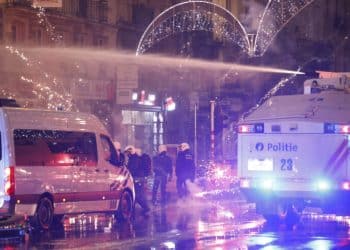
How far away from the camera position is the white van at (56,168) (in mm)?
16281

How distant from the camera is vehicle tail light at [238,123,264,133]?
722 inches

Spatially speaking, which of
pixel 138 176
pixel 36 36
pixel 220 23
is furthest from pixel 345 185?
pixel 220 23

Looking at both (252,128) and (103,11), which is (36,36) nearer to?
(103,11)

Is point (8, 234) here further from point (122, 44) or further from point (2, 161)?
point (122, 44)

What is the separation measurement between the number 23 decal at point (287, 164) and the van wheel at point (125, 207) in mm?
3754

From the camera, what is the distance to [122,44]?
43750 millimetres

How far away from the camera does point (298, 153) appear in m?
17.9

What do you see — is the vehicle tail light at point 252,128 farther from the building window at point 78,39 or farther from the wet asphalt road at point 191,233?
the building window at point 78,39

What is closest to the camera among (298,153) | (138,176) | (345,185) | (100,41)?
(345,185)

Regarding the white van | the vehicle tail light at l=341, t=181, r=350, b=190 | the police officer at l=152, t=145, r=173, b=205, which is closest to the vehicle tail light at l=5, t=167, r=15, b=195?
the white van

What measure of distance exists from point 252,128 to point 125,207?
356 centimetres

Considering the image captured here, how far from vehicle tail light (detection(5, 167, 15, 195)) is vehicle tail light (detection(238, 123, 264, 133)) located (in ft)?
16.4

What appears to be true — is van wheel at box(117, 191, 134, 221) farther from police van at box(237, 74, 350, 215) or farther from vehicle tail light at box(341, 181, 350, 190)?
vehicle tail light at box(341, 181, 350, 190)

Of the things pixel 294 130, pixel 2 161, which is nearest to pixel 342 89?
pixel 294 130
